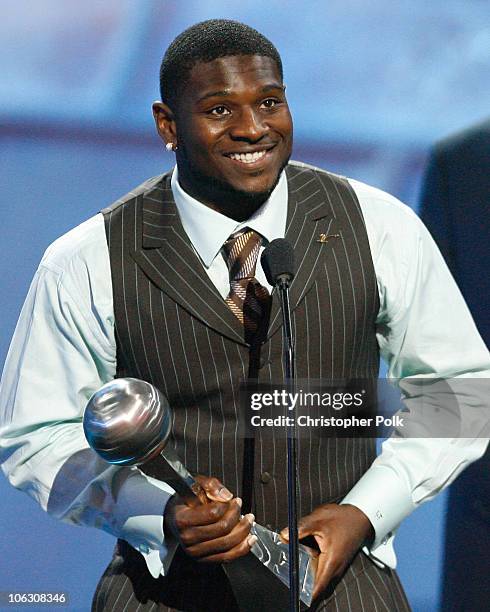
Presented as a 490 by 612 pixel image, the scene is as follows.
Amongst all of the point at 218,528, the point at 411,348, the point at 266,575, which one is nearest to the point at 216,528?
the point at 218,528

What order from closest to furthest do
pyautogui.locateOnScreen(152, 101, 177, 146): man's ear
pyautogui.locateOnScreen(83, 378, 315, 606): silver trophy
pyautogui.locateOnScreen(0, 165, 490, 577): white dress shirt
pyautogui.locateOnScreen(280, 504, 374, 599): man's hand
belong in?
pyautogui.locateOnScreen(83, 378, 315, 606): silver trophy, pyautogui.locateOnScreen(280, 504, 374, 599): man's hand, pyautogui.locateOnScreen(0, 165, 490, 577): white dress shirt, pyautogui.locateOnScreen(152, 101, 177, 146): man's ear

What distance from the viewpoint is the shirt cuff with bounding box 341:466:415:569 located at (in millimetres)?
1471

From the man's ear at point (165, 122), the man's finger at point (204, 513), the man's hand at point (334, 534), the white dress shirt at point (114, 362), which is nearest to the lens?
the man's finger at point (204, 513)

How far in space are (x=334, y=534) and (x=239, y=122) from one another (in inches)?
23.0

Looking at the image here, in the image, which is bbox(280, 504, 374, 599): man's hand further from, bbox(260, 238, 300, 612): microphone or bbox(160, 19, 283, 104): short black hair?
bbox(160, 19, 283, 104): short black hair

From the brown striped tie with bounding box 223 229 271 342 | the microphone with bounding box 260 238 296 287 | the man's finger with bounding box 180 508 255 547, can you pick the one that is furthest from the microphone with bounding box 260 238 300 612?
the brown striped tie with bounding box 223 229 271 342

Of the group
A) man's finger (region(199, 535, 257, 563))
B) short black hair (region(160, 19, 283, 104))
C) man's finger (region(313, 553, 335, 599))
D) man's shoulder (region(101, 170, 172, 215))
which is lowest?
man's finger (region(313, 553, 335, 599))

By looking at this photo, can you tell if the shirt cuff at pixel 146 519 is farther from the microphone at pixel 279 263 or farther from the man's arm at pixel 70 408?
the microphone at pixel 279 263

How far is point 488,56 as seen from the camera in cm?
176

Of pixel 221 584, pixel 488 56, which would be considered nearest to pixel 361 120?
pixel 488 56

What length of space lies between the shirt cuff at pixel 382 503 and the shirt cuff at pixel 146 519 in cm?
26

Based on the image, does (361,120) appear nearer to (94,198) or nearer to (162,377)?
(94,198)

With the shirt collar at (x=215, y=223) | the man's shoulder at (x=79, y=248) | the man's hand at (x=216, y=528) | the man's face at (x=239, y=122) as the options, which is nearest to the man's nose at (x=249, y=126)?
the man's face at (x=239, y=122)

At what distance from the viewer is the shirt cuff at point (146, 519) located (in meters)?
1.44
